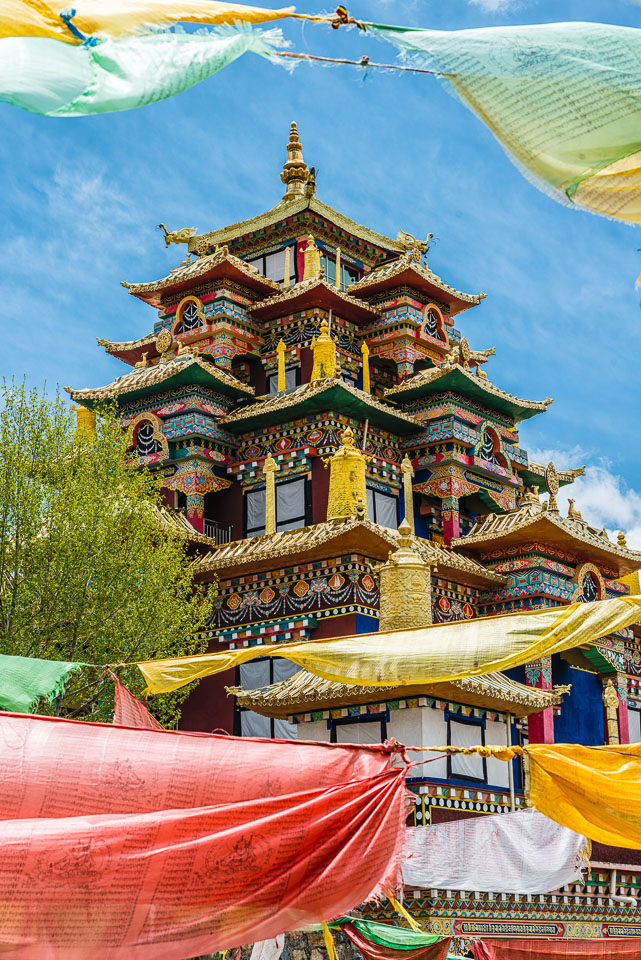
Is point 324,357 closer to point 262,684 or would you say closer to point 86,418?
point 86,418

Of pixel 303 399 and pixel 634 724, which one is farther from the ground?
pixel 303 399

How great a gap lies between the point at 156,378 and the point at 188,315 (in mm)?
3263

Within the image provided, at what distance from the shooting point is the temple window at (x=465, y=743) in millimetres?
18391

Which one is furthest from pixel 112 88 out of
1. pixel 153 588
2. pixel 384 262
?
pixel 384 262

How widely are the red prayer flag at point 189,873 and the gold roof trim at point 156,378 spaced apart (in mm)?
19550

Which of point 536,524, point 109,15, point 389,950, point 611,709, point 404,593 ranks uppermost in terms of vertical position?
point 536,524

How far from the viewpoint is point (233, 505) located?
26766mm

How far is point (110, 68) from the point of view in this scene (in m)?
5.50

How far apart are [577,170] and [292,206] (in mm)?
25180

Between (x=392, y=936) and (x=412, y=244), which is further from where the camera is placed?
(x=412, y=244)

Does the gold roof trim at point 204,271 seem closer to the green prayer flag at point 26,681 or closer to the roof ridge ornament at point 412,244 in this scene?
the roof ridge ornament at point 412,244

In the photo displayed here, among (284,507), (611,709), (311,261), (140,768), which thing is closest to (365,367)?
(311,261)

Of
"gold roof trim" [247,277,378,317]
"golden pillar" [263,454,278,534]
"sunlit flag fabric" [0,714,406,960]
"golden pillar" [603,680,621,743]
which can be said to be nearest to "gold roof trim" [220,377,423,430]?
"golden pillar" [263,454,278,534]

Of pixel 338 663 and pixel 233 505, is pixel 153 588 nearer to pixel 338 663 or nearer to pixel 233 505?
pixel 233 505
